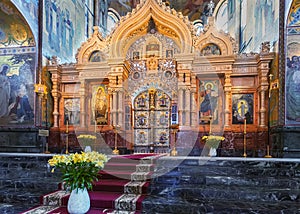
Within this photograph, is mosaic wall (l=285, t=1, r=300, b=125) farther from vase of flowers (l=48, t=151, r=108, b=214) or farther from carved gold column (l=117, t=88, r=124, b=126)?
vase of flowers (l=48, t=151, r=108, b=214)

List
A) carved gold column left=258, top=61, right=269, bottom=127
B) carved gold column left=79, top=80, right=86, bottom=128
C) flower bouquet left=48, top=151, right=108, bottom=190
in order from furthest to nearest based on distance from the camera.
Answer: carved gold column left=79, top=80, right=86, bottom=128 < carved gold column left=258, top=61, right=269, bottom=127 < flower bouquet left=48, top=151, right=108, bottom=190

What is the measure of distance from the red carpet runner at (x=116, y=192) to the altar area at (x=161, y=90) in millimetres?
2871

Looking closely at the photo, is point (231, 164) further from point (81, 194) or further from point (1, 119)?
point (1, 119)

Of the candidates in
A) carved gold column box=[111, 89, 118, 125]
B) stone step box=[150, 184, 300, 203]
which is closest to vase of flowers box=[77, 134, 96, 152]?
carved gold column box=[111, 89, 118, 125]

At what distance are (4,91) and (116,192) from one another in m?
6.95

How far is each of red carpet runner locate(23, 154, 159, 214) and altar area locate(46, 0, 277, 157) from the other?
9.42 ft

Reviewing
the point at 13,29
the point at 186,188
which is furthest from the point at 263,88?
the point at 13,29

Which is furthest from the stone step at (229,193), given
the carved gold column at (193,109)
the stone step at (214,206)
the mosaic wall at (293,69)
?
the carved gold column at (193,109)

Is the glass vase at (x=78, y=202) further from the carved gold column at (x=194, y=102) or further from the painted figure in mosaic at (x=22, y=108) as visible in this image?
the painted figure in mosaic at (x=22, y=108)

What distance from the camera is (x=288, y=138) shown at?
742 centimetres

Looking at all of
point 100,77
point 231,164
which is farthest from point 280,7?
point 100,77

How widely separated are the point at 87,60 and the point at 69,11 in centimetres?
352

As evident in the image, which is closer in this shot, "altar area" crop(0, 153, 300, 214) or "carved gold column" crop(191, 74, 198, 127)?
"altar area" crop(0, 153, 300, 214)

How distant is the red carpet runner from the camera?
15.2 feet
